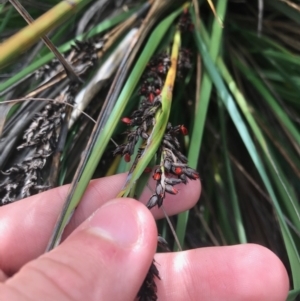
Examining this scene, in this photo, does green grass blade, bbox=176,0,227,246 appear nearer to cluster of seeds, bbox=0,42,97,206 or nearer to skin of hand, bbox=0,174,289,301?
skin of hand, bbox=0,174,289,301

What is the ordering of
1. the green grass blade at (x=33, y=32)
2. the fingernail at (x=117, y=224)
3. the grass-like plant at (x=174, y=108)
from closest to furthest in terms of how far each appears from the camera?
the green grass blade at (x=33, y=32) → the fingernail at (x=117, y=224) → the grass-like plant at (x=174, y=108)

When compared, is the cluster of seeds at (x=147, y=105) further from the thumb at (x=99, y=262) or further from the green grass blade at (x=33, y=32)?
the green grass blade at (x=33, y=32)

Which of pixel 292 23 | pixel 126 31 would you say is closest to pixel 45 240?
pixel 126 31

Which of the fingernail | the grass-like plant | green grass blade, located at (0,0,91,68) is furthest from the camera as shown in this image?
the grass-like plant

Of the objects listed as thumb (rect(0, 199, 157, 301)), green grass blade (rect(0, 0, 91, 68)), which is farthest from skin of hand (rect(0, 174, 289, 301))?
green grass blade (rect(0, 0, 91, 68))

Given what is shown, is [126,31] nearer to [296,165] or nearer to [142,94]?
[142,94]

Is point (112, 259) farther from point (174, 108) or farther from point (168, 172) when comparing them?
point (174, 108)

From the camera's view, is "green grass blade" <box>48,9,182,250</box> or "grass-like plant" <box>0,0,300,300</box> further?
"grass-like plant" <box>0,0,300,300</box>

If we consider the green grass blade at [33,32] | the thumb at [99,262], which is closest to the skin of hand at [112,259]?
the thumb at [99,262]
